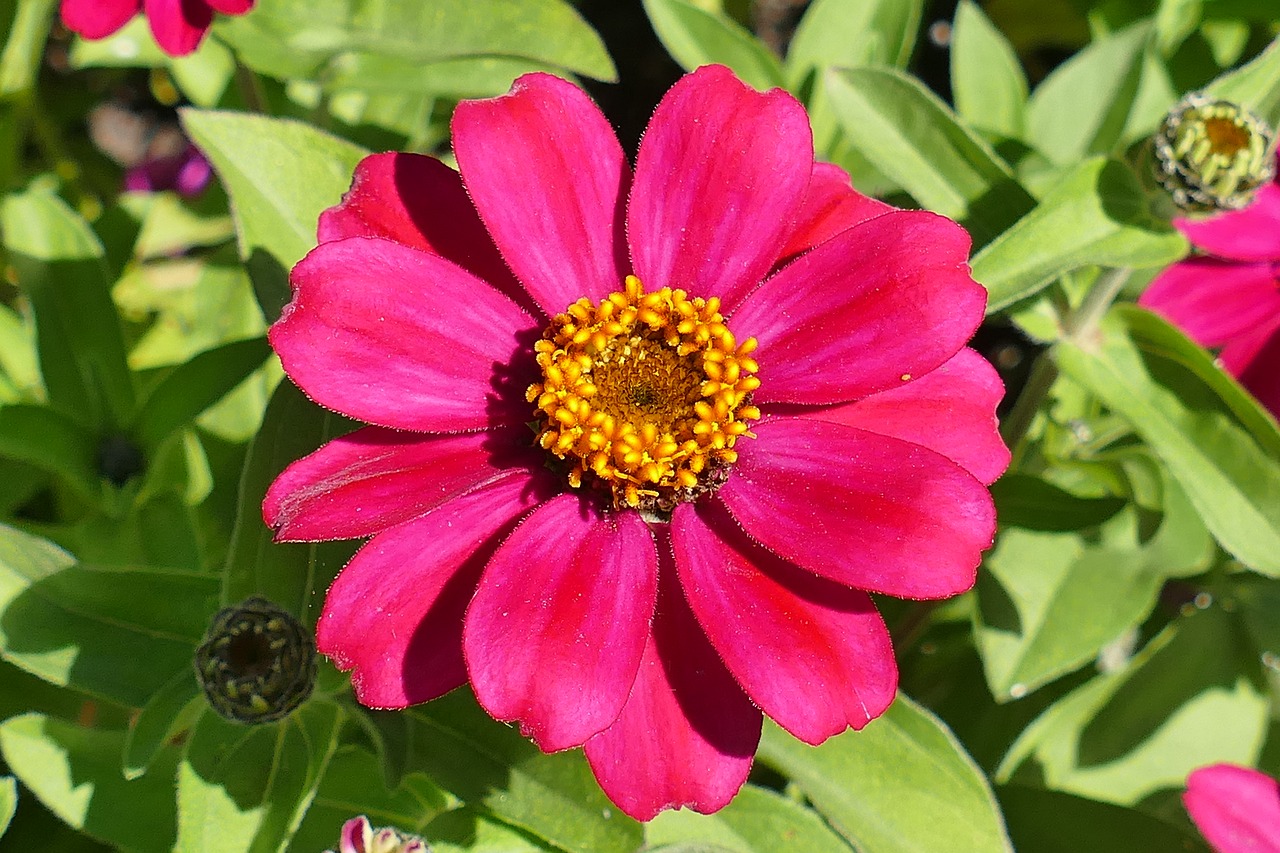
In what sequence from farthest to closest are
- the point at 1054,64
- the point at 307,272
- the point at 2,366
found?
the point at 1054,64 → the point at 2,366 → the point at 307,272

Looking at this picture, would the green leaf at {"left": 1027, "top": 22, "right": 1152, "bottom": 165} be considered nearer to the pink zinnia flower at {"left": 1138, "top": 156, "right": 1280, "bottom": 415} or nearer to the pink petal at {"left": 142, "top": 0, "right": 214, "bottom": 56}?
the pink zinnia flower at {"left": 1138, "top": 156, "right": 1280, "bottom": 415}

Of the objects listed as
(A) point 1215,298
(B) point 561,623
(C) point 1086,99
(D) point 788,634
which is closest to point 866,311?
(D) point 788,634

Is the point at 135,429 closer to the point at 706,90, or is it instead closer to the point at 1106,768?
the point at 706,90

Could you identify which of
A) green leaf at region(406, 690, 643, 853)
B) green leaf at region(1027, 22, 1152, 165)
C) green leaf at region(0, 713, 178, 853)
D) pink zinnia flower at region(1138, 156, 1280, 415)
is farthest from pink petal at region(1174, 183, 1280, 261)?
green leaf at region(0, 713, 178, 853)

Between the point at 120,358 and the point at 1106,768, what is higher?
the point at 120,358

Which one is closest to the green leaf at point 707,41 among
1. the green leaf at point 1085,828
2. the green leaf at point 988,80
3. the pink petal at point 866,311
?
the green leaf at point 988,80

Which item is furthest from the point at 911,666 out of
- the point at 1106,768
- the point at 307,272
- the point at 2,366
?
the point at 2,366
